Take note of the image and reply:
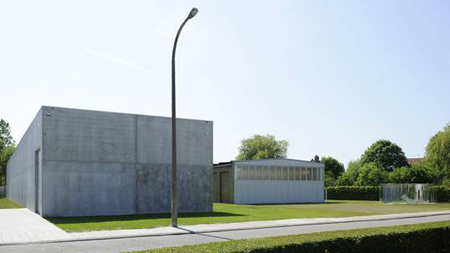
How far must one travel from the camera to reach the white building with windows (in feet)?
132

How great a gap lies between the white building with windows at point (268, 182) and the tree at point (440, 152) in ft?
54.8

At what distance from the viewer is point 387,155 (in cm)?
8231

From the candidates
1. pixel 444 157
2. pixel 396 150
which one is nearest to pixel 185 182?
pixel 444 157

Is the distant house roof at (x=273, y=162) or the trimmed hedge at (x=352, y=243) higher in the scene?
the distant house roof at (x=273, y=162)

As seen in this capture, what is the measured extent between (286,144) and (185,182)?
7059cm

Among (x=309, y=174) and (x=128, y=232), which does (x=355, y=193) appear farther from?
(x=128, y=232)

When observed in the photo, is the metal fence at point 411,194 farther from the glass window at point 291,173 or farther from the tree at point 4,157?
the tree at point 4,157

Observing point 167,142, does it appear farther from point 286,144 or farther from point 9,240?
point 286,144

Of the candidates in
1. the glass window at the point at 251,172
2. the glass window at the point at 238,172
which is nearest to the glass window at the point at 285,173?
the glass window at the point at 251,172

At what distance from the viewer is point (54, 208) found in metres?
23.1

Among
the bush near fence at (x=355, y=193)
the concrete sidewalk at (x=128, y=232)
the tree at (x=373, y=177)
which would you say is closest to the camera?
the concrete sidewalk at (x=128, y=232)

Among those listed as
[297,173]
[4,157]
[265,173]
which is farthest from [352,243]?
[4,157]

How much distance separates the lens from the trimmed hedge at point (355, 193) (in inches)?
1969

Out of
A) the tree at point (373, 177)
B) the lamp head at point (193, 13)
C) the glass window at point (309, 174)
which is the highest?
the lamp head at point (193, 13)
